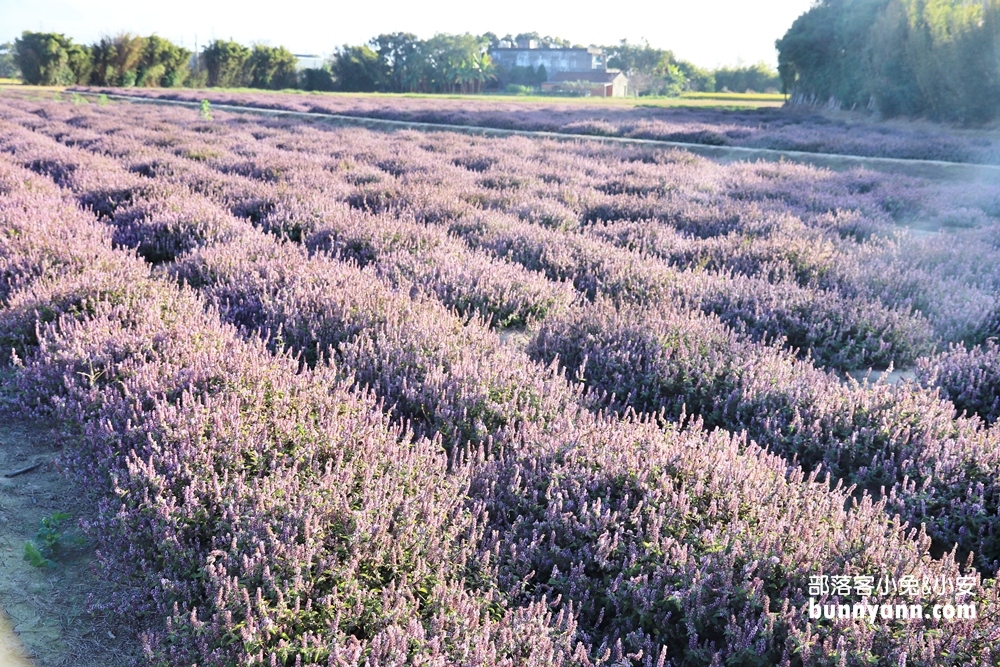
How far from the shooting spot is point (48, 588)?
2.41 m

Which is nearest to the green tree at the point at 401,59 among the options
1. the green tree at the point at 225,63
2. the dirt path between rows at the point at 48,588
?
the green tree at the point at 225,63

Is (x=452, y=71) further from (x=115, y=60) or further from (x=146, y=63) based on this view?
(x=115, y=60)

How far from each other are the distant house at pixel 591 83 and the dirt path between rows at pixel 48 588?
99.9m

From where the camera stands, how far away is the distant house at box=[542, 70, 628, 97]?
98188mm

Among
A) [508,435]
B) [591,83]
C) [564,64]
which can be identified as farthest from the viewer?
[564,64]

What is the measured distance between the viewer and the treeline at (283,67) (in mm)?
54125

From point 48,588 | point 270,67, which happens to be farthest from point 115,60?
point 48,588

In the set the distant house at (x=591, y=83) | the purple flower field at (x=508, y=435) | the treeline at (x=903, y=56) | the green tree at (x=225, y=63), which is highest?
the distant house at (x=591, y=83)

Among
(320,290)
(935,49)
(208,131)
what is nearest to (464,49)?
(935,49)

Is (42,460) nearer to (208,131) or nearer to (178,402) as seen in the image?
(178,402)

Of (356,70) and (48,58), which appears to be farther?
(356,70)

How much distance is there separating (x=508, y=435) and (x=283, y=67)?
245 feet

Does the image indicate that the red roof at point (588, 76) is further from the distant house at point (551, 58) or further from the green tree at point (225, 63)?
the green tree at point (225, 63)

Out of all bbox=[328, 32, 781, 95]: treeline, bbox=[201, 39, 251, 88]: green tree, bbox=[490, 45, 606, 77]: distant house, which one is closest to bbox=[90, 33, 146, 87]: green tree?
bbox=[201, 39, 251, 88]: green tree
